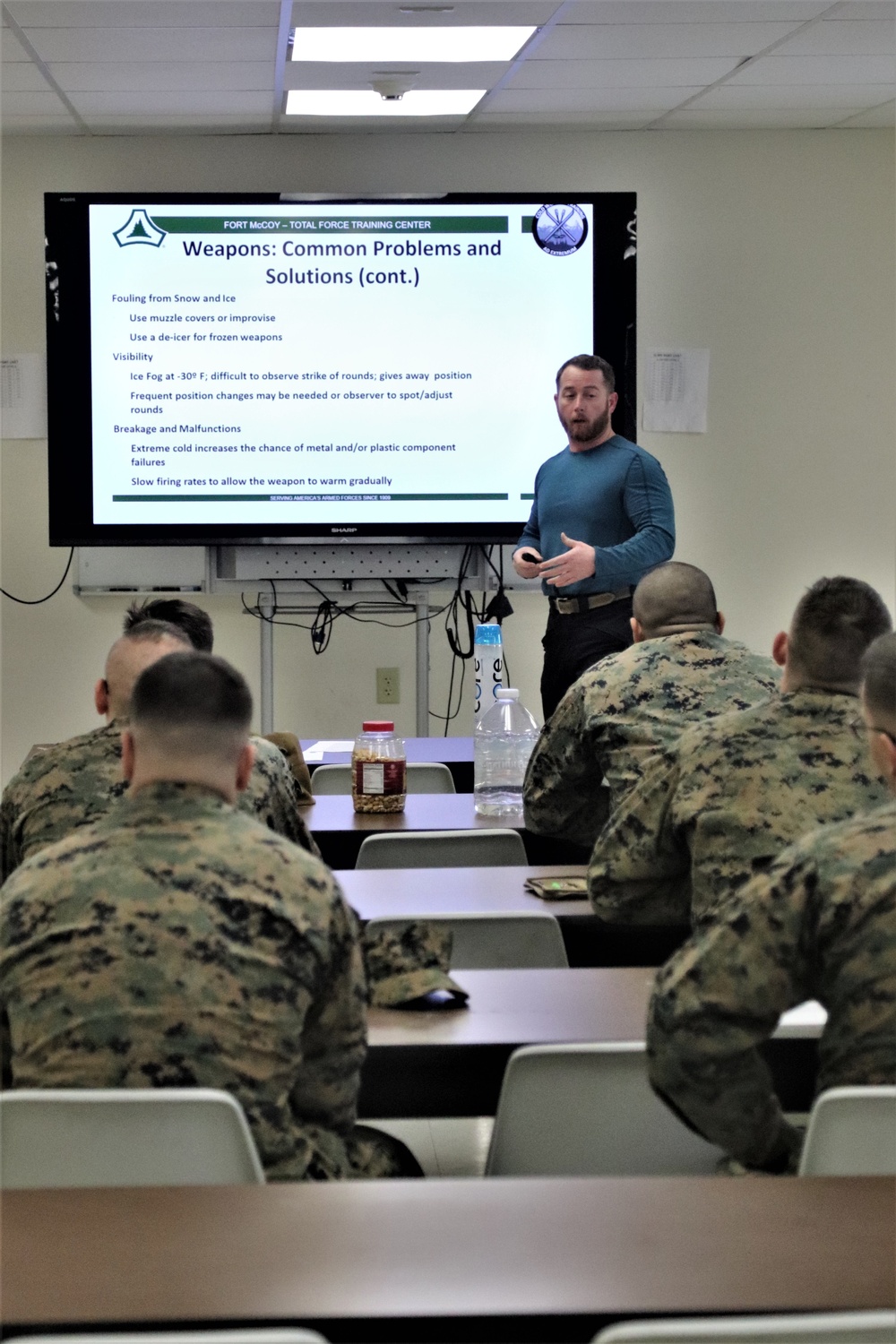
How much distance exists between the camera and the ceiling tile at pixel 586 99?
19.6ft

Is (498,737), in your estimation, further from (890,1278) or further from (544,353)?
(890,1278)

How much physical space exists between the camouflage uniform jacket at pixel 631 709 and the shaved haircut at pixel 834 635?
25.5 inches

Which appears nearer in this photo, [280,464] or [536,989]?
[536,989]

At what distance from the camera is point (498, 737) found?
4.28m

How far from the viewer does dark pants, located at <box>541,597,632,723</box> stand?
5203 millimetres

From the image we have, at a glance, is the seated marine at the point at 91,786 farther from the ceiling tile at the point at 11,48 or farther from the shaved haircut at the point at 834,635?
the ceiling tile at the point at 11,48

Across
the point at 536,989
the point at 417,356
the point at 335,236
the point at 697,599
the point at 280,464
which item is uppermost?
the point at 335,236

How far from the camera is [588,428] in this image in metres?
5.31

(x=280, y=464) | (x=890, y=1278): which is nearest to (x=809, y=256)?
(x=280, y=464)

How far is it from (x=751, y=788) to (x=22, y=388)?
4.99m

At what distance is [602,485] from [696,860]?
3018 millimetres

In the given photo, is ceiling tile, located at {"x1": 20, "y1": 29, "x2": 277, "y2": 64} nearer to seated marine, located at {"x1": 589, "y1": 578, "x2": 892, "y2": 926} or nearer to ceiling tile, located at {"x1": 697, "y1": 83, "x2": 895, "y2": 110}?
ceiling tile, located at {"x1": 697, "y1": 83, "x2": 895, "y2": 110}

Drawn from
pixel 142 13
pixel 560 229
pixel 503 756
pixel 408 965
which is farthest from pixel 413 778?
pixel 560 229

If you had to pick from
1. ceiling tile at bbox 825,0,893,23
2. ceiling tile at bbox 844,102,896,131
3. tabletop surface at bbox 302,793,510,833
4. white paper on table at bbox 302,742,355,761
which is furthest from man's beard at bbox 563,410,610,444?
ceiling tile at bbox 844,102,896,131
